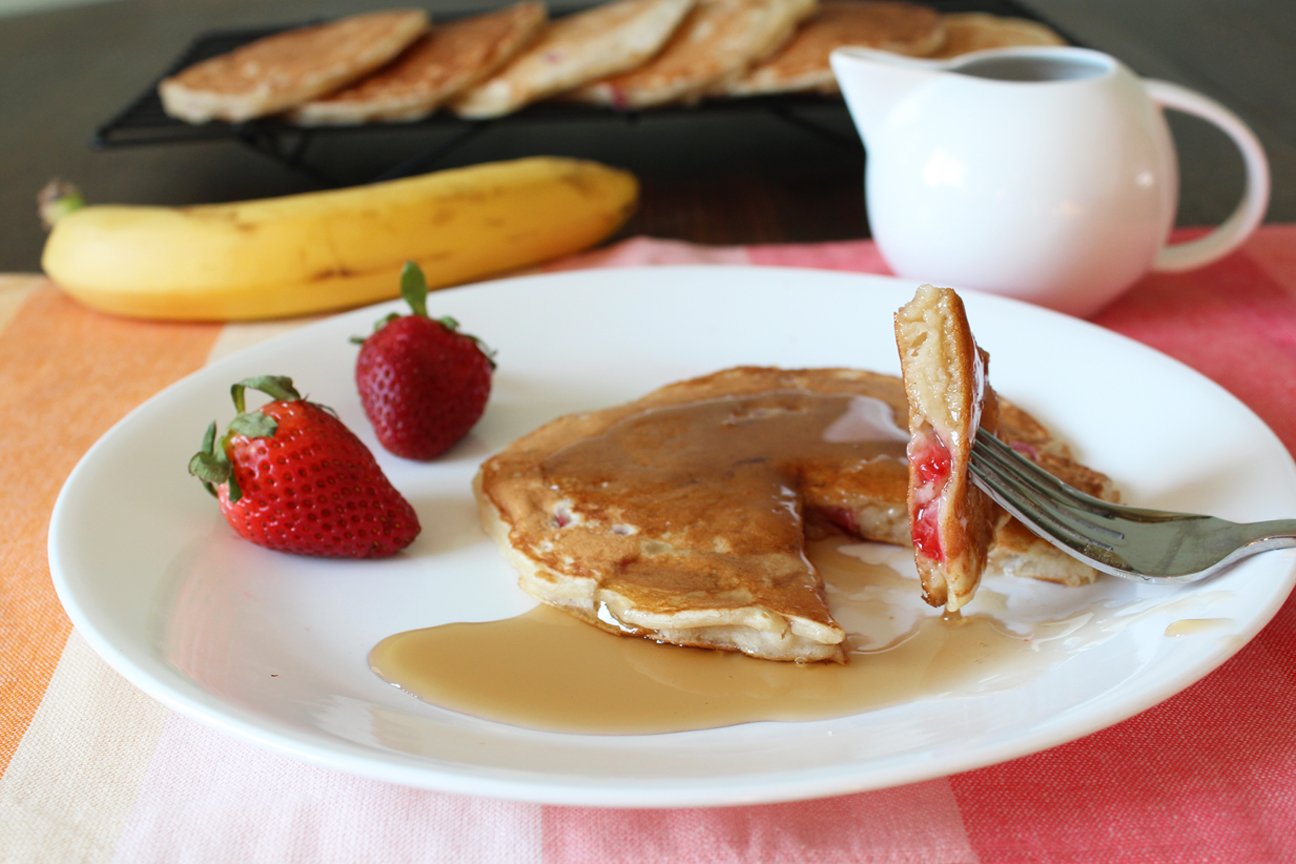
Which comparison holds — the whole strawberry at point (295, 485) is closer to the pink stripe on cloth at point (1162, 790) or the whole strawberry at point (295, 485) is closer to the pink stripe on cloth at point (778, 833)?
the pink stripe on cloth at point (778, 833)

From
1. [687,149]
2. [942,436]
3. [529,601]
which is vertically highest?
[942,436]

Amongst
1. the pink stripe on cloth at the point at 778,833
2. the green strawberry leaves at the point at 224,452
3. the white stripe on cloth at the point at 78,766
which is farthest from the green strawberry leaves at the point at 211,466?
the pink stripe on cloth at the point at 778,833

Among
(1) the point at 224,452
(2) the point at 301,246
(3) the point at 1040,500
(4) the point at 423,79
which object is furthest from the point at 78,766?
(4) the point at 423,79

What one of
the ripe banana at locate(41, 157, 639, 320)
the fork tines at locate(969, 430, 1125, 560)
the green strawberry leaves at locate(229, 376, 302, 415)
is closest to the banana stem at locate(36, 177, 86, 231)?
the ripe banana at locate(41, 157, 639, 320)

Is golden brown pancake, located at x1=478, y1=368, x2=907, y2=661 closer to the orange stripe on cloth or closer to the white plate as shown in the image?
the white plate

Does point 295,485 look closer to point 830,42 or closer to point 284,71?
point 284,71

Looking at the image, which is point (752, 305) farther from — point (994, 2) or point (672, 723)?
point (994, 2)
